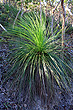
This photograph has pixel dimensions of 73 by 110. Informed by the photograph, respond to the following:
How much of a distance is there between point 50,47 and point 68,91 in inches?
32.1

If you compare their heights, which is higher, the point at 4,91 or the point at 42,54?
the point at 42,54

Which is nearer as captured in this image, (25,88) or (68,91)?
(25,88)

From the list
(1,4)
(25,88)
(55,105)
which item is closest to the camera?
(25,88)

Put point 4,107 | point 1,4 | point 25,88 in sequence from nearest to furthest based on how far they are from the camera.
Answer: point 4,107
point 25,88
point 1,4

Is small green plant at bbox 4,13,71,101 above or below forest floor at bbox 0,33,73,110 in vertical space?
above

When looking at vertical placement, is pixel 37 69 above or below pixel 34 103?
above

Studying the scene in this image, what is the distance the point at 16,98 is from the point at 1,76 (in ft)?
1.49

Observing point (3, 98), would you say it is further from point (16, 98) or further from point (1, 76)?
point (1, 76)

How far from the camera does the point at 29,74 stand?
6.03 feet

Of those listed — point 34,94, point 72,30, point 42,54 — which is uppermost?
point 72,30

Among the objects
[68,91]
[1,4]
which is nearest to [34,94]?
[68,91]

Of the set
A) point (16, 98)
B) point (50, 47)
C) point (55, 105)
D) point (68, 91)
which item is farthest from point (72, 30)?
point (16, 98)

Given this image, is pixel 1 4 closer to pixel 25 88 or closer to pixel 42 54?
pixel 42 54

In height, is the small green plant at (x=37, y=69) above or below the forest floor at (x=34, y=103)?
above
